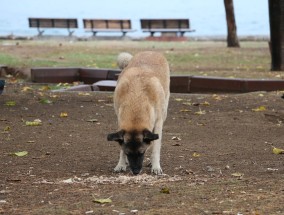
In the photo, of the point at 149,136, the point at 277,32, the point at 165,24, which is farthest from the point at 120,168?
the point at 165,24

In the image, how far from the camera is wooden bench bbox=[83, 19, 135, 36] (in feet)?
138

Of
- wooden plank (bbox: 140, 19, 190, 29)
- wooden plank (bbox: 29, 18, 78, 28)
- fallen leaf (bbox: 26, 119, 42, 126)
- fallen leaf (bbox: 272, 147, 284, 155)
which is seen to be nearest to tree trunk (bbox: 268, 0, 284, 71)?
fallen leaf (bbox: 26, 119, 42, 126)

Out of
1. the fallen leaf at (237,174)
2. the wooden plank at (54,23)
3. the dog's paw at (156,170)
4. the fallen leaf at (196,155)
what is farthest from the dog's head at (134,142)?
the wooden plank at (54,23)

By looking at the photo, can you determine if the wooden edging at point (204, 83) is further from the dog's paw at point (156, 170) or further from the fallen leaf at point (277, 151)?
the dog's paw at point (156, 170)

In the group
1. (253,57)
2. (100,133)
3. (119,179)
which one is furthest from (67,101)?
(253,57)

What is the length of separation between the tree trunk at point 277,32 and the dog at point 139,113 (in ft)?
34.1

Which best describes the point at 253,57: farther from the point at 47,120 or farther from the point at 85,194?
the point at 85,194

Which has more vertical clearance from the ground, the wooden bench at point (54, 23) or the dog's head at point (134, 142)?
the wooden bench at point (54, 23)

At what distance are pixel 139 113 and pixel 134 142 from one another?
31 cm

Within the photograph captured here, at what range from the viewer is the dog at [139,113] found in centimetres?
779

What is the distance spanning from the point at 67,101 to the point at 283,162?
227 inches

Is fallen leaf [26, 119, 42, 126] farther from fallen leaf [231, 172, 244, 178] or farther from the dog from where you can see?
fallen leaf [231, 172, 244, 178]

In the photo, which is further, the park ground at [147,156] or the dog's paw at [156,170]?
the dog's paw at [156,170]

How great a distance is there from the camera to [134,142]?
7805 millimetres
